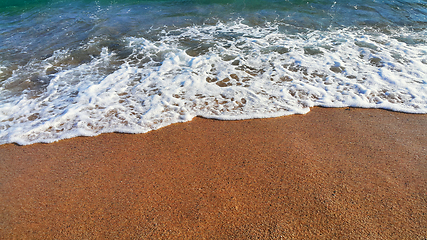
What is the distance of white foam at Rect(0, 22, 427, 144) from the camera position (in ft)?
13.0

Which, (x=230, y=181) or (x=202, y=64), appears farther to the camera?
(x=202, y=64)

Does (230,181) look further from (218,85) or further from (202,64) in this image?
(202,64)

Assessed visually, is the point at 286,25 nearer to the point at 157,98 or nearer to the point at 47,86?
the point at 157,98

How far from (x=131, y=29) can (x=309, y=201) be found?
24.2 ft

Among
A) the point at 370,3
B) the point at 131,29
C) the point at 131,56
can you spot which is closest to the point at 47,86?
the point at 131,56

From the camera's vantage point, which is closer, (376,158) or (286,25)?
(376,158)

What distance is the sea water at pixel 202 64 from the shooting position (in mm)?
4082

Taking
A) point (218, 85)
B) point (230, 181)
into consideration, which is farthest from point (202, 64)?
point (230, 181)

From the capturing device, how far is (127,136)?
363cm

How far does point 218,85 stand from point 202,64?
3.42 feet

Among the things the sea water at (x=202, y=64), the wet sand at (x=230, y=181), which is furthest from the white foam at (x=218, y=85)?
the wet sand at (x=230, y=181)

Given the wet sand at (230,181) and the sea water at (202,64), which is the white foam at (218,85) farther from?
the wet sand at (230,181)

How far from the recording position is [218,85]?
4723 millimetres

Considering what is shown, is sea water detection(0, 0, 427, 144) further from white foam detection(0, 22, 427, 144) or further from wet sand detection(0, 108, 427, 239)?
wet sand detection(0, 108, 427, 239)
